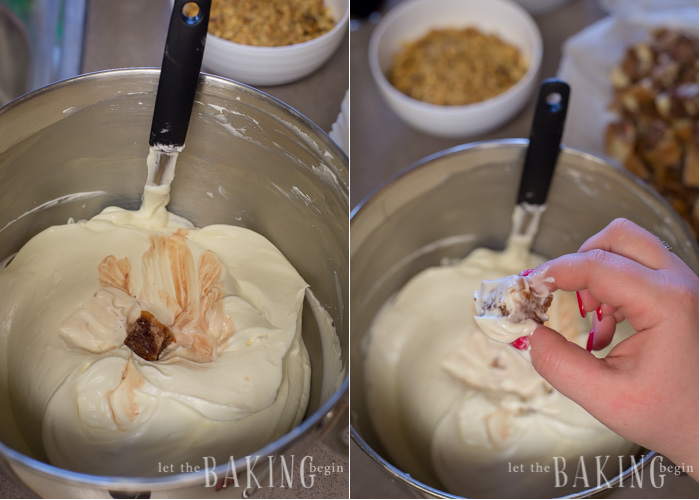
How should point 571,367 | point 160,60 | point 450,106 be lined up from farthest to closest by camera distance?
point 450,106
point 160,60
point 571,367

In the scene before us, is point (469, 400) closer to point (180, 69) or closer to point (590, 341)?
point (590, 341)

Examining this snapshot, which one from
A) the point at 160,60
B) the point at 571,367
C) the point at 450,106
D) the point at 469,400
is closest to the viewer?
the point at 571,367

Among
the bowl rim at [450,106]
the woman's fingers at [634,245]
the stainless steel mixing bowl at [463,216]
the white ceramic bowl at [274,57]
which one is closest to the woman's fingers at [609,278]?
the woman's fingers at [634,245]

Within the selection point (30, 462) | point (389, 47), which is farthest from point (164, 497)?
point (389, 47)

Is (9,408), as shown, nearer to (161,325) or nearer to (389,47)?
Answer: (161,325)

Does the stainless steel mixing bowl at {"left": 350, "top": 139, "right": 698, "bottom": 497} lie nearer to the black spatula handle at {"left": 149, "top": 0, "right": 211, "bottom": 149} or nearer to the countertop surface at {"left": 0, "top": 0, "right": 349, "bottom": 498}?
the countertop surface at {"left": 0, "top": 0, "right": 349, "bottom": 498}

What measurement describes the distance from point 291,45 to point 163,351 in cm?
30

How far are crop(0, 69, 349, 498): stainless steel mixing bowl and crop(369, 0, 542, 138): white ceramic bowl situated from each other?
31 centimetres

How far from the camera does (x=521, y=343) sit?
54 centimetres

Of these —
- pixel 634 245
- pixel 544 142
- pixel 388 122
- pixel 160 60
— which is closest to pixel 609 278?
pixel 634 245

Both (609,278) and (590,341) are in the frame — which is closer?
A: (609,278)

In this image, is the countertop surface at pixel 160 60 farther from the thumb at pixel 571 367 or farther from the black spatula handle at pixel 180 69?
the thumb at pixel 571 367

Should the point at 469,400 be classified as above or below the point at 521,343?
below

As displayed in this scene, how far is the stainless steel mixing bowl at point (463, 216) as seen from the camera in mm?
707
